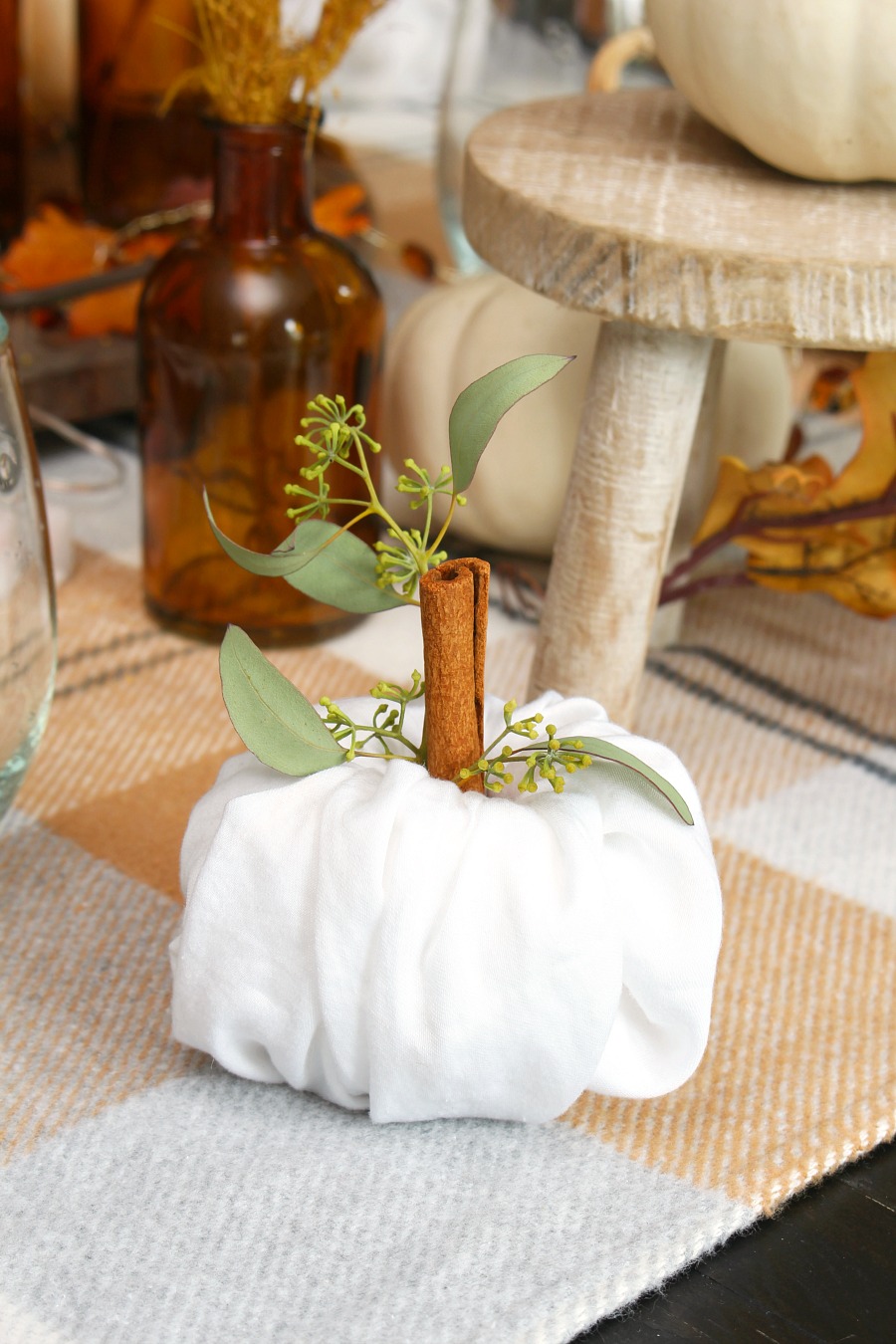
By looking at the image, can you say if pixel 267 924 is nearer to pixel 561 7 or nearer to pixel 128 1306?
pixel 128 1306

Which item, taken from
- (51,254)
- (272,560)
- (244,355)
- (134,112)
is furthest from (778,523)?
(134,112)

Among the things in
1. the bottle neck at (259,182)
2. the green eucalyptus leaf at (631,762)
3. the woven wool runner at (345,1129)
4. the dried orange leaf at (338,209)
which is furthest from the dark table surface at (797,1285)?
the dried orange leaf at (338,209)

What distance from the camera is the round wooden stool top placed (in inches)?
26.5

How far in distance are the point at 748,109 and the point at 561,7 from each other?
620mm

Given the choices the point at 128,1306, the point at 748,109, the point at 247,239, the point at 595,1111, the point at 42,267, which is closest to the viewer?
the point at 128,1306

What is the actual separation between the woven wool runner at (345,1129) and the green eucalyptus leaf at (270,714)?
0.14m

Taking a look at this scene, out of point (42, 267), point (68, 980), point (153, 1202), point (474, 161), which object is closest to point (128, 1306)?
point (153, 1202)

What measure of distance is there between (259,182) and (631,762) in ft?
1.54

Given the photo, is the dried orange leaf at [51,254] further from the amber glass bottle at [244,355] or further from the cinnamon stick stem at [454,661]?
the cinnamon stick stem at [454,661]

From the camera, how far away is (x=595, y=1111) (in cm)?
60

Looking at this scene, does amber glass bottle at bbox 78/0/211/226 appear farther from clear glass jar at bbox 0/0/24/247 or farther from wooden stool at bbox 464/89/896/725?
wooden stool at bbox 464/89/896/725

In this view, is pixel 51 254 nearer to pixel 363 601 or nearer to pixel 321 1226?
pixel 363 601

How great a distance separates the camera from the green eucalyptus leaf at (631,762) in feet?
1.77

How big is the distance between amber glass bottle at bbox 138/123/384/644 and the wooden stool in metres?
0.12
